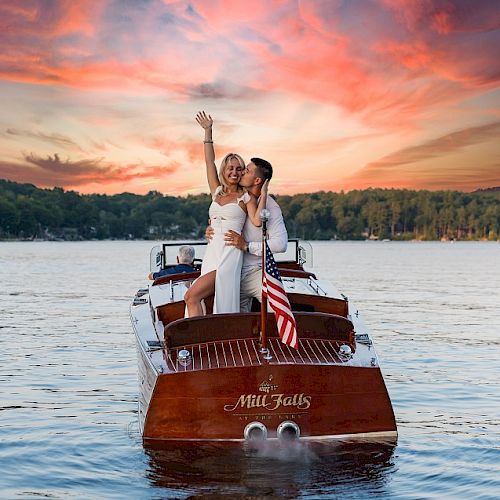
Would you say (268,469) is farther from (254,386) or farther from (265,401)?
(254,386)

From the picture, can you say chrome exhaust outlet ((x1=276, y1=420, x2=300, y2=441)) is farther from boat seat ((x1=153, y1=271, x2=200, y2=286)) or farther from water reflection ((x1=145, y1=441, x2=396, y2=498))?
boat seat ((x1=153, y1=271, x2=200, y2=286))

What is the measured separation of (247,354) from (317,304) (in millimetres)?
1808

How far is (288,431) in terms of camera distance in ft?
26.8

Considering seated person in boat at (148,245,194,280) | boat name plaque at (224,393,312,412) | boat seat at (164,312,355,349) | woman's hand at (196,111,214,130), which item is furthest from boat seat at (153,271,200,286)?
boat name plaque at (224,393,312,412)

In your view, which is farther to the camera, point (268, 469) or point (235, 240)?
point (235, 240)

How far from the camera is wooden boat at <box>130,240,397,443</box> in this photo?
808 centimetres

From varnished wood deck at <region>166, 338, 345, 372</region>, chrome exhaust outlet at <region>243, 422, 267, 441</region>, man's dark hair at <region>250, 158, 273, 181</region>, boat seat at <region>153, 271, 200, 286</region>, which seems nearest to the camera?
chrome exhaust outlet at <region>243, 422, 267, 441</region>

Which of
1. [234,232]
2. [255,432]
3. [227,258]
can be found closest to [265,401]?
[255,432]

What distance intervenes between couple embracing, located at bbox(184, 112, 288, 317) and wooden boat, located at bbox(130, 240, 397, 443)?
20.5 inches

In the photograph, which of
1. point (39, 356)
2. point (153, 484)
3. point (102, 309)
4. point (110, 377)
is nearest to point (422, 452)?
point (153, 484)

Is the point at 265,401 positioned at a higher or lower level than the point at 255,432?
higher

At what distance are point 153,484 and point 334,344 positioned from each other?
2141mm

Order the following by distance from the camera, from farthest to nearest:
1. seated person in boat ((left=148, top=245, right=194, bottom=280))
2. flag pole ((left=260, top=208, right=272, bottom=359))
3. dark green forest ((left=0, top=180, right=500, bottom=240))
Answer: dark green forest ((left=0, top=180, right=500, bottom=240))
seated person in boat ((left=148, top=245, right=194, bottom=280))
flag pole ((left=260, top=208, right=272, bottom=359))

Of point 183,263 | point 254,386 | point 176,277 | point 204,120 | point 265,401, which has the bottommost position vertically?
point 265,401
